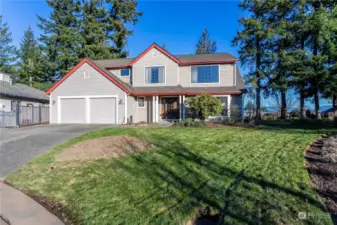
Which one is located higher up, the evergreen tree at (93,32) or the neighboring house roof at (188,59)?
the evergreen tree at (93,32)

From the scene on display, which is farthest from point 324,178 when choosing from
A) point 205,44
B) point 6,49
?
point 6,49

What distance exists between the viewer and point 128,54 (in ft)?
113

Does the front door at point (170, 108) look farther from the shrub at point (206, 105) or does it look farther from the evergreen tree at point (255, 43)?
the evergreen tree at point (255, 43)

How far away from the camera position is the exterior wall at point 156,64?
718 inches

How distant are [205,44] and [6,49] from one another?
121 ft

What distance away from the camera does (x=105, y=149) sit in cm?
683

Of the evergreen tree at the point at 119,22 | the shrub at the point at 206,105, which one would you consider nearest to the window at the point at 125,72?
the shrub at the point at 206,105

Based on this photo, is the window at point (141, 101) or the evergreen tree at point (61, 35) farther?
the evergreen tree at point (61, 35)

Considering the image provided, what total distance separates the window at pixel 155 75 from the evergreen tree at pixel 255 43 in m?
11.9

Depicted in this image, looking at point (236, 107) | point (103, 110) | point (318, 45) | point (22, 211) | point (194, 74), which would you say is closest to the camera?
point (22, 211)

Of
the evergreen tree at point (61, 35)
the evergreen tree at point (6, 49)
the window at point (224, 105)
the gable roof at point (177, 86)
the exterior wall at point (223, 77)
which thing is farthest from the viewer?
the evergreen tree at point (6, 49)

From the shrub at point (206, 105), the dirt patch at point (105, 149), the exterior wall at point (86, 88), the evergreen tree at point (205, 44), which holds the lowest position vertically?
the dirt patch at point (105, 149)

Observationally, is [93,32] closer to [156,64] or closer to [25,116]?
[156,64]

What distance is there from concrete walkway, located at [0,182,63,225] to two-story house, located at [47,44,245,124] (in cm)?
1231
